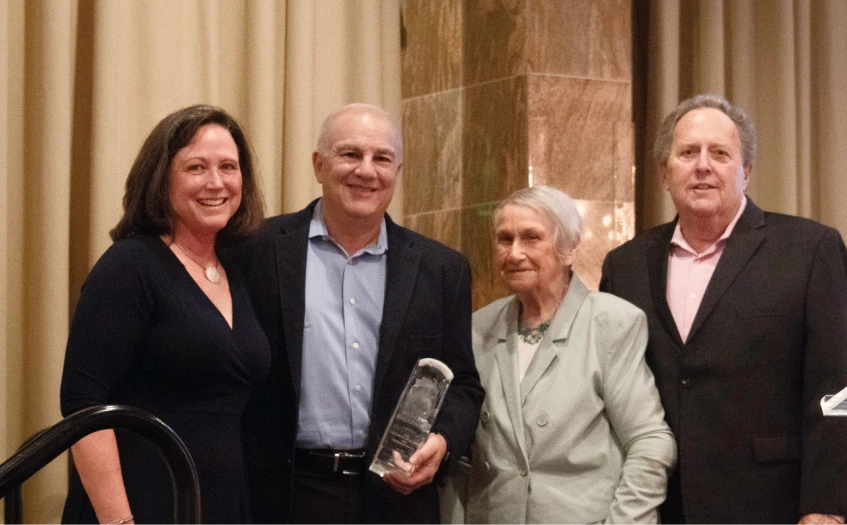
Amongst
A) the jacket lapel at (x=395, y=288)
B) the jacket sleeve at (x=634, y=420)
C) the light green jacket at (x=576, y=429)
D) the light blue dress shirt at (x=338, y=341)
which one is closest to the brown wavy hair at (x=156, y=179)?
the light blue dress shirt at (x=338, y=341)

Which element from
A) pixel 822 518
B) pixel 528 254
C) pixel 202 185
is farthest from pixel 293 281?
pixel 822 518

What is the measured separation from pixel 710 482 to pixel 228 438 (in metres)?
1.30

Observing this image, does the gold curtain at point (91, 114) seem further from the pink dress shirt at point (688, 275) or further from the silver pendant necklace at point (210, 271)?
the pink dress shirt at point (688, 275)

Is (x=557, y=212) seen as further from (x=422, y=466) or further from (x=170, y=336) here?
(x=170, y=336)

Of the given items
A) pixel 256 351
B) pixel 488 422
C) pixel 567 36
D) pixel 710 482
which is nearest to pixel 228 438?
pixel 256 351

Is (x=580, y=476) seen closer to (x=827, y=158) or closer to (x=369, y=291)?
(x=369, y=291)

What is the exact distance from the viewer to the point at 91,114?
3914mm

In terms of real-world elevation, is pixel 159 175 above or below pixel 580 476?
above

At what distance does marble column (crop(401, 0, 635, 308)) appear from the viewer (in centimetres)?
443

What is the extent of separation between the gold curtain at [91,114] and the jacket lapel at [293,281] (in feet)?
3.01

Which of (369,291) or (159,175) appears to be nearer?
(159,175)

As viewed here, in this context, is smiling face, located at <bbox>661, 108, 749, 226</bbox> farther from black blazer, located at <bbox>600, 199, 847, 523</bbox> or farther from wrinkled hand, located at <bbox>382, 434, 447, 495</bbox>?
wrinkled hand, located at <bbox>382, 434, 447, 495</bbox>

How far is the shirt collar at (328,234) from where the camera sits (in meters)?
3.21

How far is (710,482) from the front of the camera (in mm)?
3166
